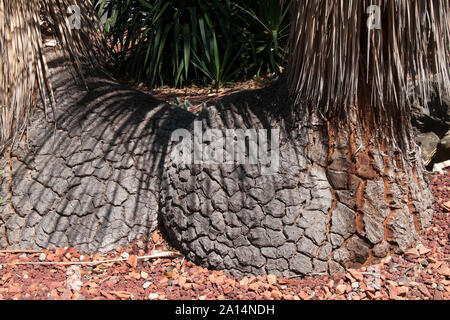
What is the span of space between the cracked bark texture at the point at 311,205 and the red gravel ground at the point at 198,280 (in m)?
0.07

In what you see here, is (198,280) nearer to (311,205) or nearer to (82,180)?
(311,205)

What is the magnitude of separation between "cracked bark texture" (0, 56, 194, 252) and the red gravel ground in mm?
114

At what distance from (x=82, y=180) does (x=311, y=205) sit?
4.27 ft

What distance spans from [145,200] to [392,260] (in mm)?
1369

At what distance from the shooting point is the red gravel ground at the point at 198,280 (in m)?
2.12

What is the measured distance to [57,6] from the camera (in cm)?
272

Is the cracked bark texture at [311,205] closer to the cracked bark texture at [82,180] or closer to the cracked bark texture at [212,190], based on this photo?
the cracked bark texture at [212,190]

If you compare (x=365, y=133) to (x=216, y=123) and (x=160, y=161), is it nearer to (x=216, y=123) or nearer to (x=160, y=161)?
(x=216, y=123)

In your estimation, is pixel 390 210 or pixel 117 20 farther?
pixel 117 20

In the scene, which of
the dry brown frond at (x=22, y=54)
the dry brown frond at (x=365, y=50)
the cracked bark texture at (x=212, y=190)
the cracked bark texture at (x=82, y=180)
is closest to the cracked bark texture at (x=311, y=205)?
the cracked bark texture at (x=212, y=190)

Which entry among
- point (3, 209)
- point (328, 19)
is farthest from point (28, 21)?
point (328, 19)

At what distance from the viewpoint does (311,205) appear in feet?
7.30

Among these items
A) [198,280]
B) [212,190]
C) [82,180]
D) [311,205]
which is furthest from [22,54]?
[311,205]

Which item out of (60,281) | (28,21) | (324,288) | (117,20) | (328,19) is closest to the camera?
(328,19)
